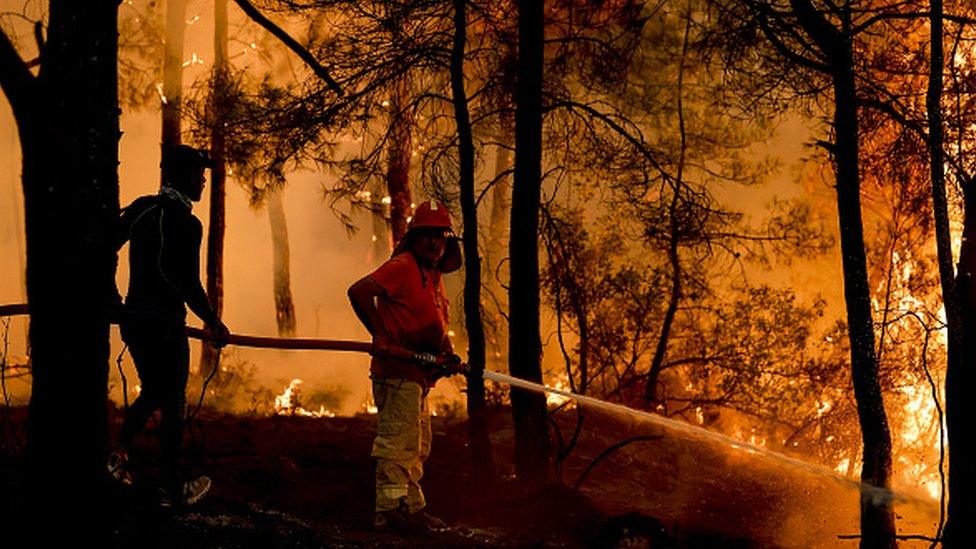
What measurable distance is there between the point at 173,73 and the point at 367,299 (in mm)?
12512

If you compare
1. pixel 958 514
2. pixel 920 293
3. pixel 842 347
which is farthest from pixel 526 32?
pixel 920 293

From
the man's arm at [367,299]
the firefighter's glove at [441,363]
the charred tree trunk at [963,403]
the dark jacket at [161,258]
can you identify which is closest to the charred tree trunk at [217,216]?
the man's arm at [367,299]

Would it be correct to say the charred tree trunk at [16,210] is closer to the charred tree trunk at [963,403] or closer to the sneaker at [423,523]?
the sneaker at [423,523]

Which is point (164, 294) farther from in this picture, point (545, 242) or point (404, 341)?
point (545, 242)

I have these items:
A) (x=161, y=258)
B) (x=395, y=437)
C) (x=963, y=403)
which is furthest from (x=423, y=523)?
(x=963, y=403)

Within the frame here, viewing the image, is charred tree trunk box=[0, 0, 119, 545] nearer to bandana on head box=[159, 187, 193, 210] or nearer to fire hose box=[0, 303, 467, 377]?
fire hose box=[0, 303, 467, 377]

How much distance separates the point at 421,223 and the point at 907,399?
1094 cm

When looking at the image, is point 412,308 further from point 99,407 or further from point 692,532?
point 692,532

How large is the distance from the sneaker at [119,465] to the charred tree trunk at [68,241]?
1941mm

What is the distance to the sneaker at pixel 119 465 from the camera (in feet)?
18.6

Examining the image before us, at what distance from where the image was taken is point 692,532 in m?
8.80

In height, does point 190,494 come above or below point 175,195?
below

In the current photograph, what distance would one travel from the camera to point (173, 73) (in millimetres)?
17203

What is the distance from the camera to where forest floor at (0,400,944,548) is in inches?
238
